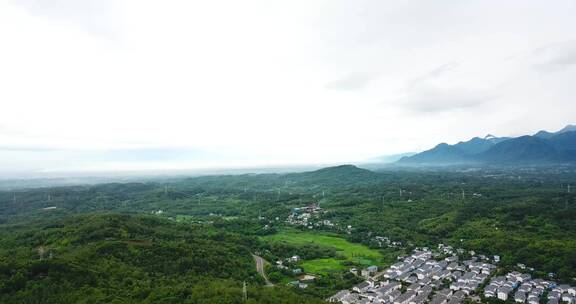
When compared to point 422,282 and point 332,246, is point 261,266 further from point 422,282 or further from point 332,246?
point 422,282

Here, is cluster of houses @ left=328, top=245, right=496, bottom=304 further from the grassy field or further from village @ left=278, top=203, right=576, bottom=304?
the grassy field

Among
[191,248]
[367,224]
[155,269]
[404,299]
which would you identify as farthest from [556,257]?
[155,269]

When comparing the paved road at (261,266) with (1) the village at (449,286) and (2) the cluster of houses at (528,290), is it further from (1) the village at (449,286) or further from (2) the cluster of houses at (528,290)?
(2) the cluster of houses at (528,290)

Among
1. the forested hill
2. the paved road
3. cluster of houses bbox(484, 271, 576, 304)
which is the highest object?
the forested hill

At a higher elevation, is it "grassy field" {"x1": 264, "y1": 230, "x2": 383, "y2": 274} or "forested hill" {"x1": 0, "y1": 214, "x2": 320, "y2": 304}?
"forested hill" {"x1": 0, "y1": 214, "x2": 320, "y2": 304}

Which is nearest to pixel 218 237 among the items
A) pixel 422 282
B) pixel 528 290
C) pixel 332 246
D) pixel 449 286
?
pixel 332 246

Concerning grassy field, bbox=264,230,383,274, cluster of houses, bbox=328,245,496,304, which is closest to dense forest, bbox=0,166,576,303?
grassy field, bbox=264,230,383,274

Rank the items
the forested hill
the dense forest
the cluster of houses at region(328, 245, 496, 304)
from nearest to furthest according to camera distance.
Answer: the forested hill
the dense forest
the cluster of houses at region(328, 245, 496, 304)
